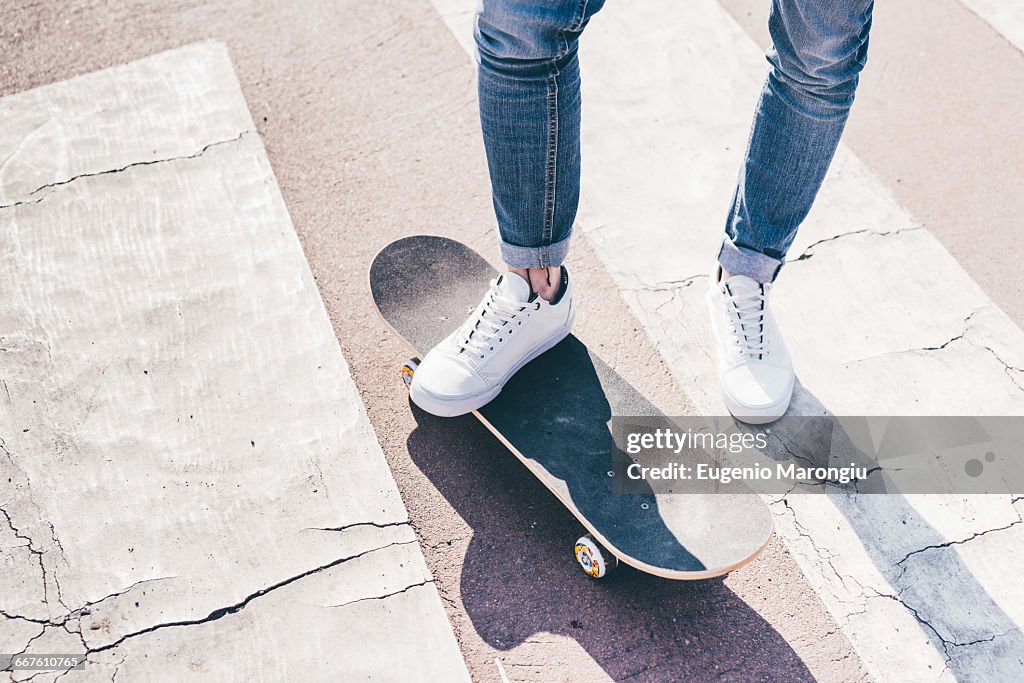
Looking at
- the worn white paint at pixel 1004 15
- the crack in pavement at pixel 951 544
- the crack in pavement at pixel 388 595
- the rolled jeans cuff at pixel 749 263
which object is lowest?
the crack in pavement at pixel 388 595

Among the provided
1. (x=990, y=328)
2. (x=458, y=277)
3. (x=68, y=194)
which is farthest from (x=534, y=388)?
(x=68, y=194)

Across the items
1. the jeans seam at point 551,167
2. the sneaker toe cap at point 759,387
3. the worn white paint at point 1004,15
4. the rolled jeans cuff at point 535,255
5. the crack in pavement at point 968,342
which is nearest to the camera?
the jeans seam at point 551,167

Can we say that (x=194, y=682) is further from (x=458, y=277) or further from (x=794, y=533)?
(x=794, y=533)

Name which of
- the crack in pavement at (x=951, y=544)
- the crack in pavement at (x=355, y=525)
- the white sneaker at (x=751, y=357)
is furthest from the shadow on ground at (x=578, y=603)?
the white sneaker at (x=751, y=357)

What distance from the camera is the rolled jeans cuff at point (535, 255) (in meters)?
1.83

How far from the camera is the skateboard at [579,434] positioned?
5.47ft

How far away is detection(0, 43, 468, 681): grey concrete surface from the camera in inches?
67.4

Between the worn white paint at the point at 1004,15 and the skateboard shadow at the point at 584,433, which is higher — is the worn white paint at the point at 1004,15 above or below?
above

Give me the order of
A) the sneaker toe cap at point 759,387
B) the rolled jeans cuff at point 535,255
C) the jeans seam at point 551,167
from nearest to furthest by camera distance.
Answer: the jeans seam at point 551,167 < the rolled jeans cuff at point 535,255 < the sneaker toe cap at point 759,387

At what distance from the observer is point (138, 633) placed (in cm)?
171

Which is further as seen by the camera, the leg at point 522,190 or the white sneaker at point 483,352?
the white sneaker at point 483,352

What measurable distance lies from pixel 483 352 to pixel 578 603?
586 mm

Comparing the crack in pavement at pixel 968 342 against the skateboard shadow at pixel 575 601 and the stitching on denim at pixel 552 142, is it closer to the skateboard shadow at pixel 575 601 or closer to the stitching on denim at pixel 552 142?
the skateboard shadow at pixel 575 601

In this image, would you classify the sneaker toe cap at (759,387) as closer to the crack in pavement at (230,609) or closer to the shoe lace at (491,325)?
the shoe lace at (491,325)
